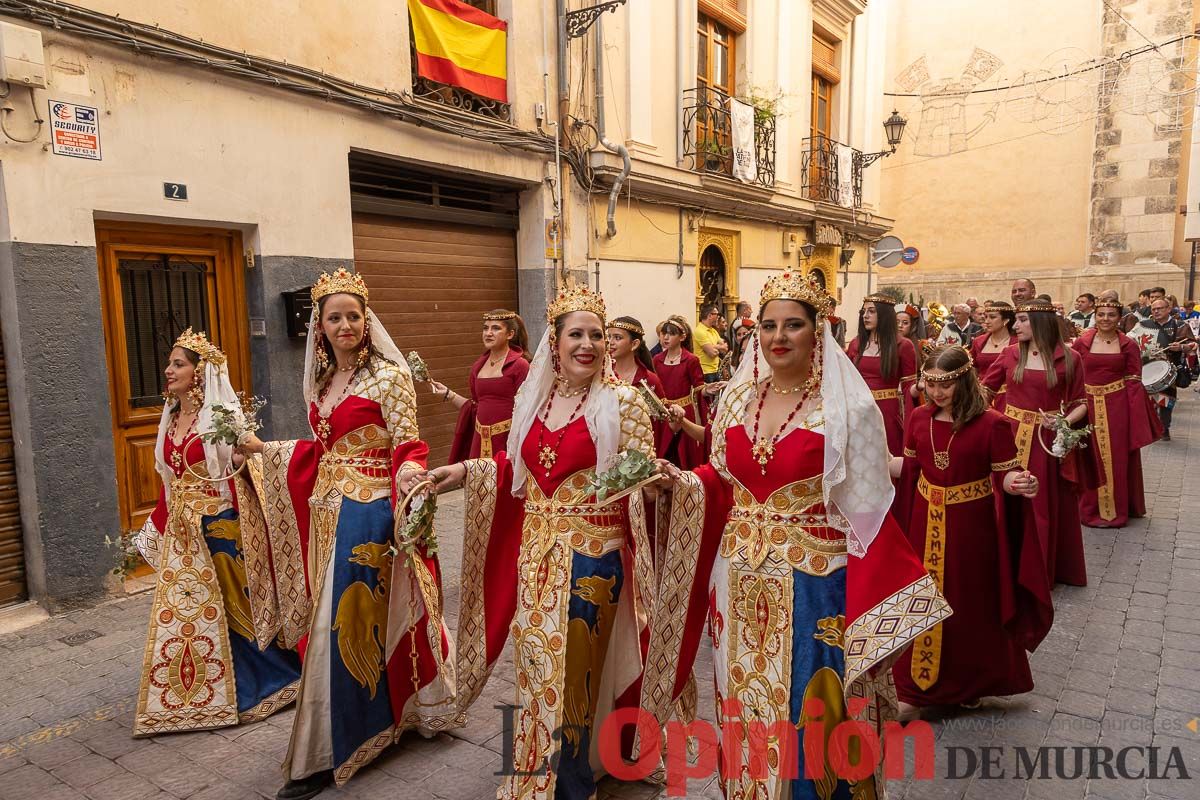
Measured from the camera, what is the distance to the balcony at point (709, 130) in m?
12.2

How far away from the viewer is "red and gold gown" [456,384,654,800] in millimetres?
3088

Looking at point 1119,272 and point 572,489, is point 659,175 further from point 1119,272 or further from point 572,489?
point 1119,272

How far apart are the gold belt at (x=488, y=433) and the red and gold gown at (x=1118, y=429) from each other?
18.5ft

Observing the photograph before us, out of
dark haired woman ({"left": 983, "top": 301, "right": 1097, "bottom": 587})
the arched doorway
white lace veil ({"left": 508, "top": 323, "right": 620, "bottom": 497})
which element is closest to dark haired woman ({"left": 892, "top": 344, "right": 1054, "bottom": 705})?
white lace veil ({"left": 508, "top": 323, "right": 620, "bottom": 497})

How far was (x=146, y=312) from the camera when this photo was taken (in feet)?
20.2

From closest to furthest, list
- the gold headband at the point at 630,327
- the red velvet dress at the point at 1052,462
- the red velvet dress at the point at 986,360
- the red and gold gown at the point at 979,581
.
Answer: the red and gold gown at the point at 979,581
the red velvet dress at the point at 1052,462
the gold headband at the point at 630,327
the red velvet dress at the point at 986,360

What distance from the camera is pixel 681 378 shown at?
24.4 feet

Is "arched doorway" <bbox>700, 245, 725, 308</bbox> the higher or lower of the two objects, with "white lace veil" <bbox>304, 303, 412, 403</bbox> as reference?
higher

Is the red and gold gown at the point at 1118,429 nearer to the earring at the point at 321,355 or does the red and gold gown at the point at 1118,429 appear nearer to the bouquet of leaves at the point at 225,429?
the earring at the point at 321,355

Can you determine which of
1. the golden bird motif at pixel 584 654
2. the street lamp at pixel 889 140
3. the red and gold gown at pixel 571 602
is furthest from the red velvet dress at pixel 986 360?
the street lamp at pixel 889 140

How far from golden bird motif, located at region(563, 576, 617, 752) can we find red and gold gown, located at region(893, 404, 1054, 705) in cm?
182

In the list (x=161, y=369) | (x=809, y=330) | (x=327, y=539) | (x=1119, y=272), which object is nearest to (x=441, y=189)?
(x=161, y=369)

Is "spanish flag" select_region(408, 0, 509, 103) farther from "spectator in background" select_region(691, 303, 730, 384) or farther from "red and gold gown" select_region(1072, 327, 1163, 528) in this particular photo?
"red and gold gown" select_region(1072, 327, 1163, 528)

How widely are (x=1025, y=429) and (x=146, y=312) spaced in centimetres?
717
